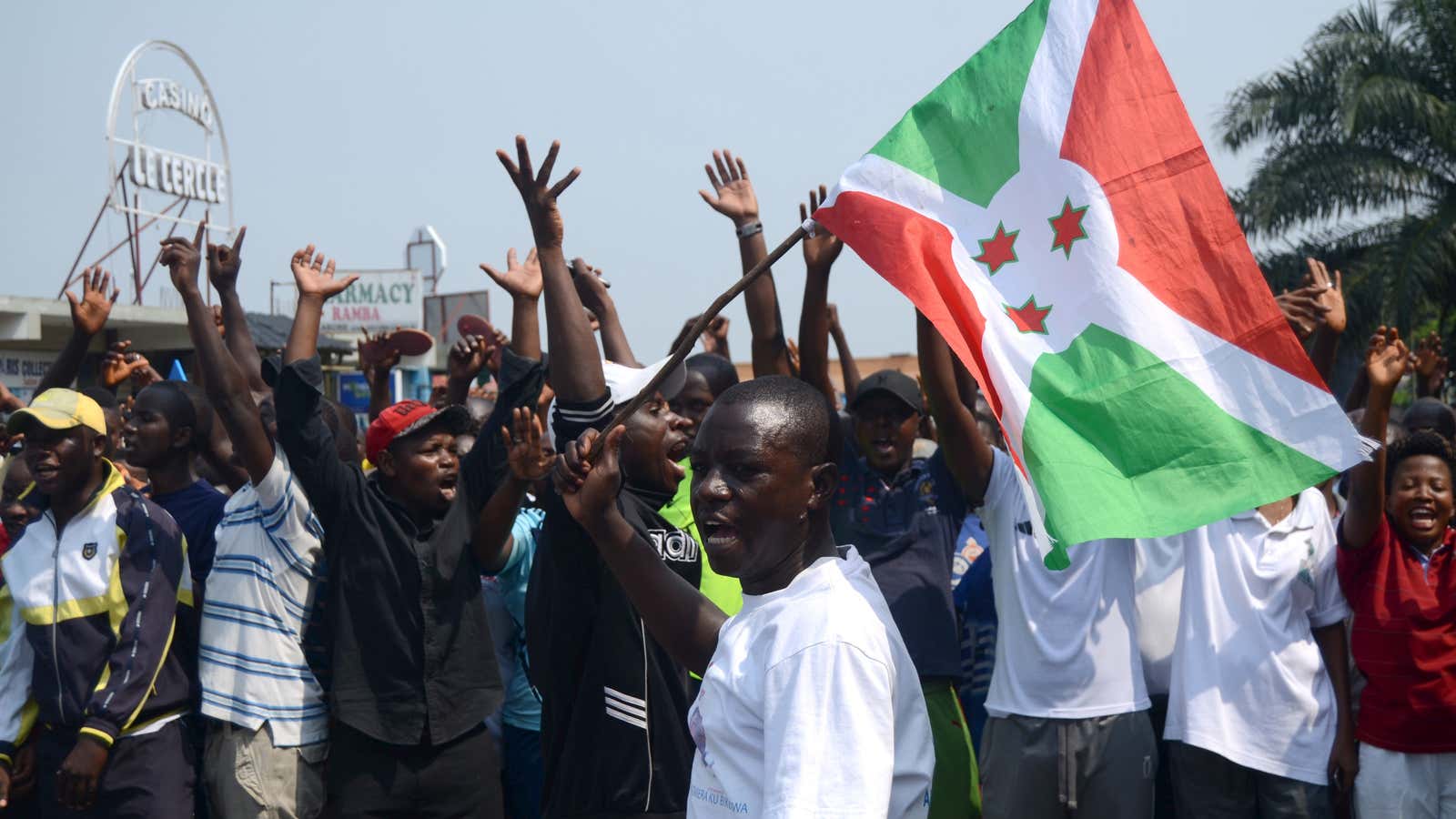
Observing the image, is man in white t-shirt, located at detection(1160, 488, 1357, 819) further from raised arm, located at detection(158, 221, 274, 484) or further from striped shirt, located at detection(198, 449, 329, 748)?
raised arm, located at detection(158, 221, 274, 484)

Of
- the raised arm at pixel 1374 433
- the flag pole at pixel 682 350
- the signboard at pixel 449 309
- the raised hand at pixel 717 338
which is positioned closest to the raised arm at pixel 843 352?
the raised hand at pixel 717 338

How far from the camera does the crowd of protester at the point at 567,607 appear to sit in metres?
3.86

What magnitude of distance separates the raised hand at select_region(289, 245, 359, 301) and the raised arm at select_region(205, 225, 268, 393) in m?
0.23

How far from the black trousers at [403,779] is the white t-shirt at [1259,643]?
2.38m

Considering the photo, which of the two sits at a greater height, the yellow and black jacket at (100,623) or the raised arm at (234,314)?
the raised arm at (234,314)

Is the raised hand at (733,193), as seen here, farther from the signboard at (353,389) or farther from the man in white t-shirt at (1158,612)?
the signboard at (353,389)

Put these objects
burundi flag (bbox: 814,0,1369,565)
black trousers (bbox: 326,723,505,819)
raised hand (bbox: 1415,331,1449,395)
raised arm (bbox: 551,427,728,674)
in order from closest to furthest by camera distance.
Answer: raised arm (bbox: 551,427,728,674)
burundi flag (bbox: 814,0,1369,565)
black trousers (bbox: 326,723,505,819)
raised hand (bbox: 1415,331,1449,395)

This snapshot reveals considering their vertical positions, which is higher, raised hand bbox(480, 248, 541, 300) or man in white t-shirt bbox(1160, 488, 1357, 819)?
raised hand bbox(480, 248, 541, 300)

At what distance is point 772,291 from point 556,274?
60.0 inches

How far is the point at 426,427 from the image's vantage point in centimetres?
455

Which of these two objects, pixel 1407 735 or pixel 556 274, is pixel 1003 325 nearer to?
pixel 556 274

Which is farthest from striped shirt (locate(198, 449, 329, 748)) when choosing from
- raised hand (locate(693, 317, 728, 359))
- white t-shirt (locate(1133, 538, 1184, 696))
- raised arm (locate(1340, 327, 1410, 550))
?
raised arm (locate(1340, 327, 1410, 550))

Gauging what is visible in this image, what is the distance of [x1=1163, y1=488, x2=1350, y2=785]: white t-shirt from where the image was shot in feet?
15.3

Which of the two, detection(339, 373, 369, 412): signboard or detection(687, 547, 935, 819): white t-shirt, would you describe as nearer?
detection(687, 547, 935, 819): white t-shirt
